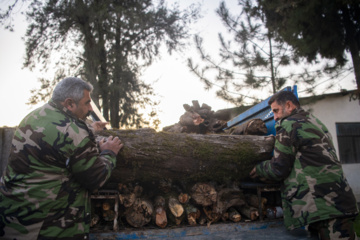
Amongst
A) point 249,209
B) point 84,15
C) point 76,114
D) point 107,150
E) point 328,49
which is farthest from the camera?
point 84,15

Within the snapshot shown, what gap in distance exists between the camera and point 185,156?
2850mm

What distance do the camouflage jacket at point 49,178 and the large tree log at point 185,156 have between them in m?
0.64

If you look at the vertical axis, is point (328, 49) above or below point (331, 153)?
above

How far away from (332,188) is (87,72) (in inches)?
469

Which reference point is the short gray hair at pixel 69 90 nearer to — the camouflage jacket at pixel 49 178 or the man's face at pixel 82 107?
the man's face at pixel 82 107

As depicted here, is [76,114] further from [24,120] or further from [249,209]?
[249,209]

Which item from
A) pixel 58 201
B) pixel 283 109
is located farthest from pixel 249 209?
pixel 58 201

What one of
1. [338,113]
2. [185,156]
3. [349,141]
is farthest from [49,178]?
[349,141]

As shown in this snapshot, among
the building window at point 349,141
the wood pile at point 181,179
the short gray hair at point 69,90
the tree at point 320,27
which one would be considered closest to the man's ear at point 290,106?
the wood pile at point 181,179

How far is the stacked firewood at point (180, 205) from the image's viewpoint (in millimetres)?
2711

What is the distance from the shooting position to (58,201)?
1.95 meters

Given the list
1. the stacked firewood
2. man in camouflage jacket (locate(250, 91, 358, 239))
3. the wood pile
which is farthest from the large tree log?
man in camouflage jacket (locate(250, 91, 358, 239))

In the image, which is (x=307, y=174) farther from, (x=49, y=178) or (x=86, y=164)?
(x=49, y=178)

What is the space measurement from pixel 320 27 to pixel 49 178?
10405 millimetres
